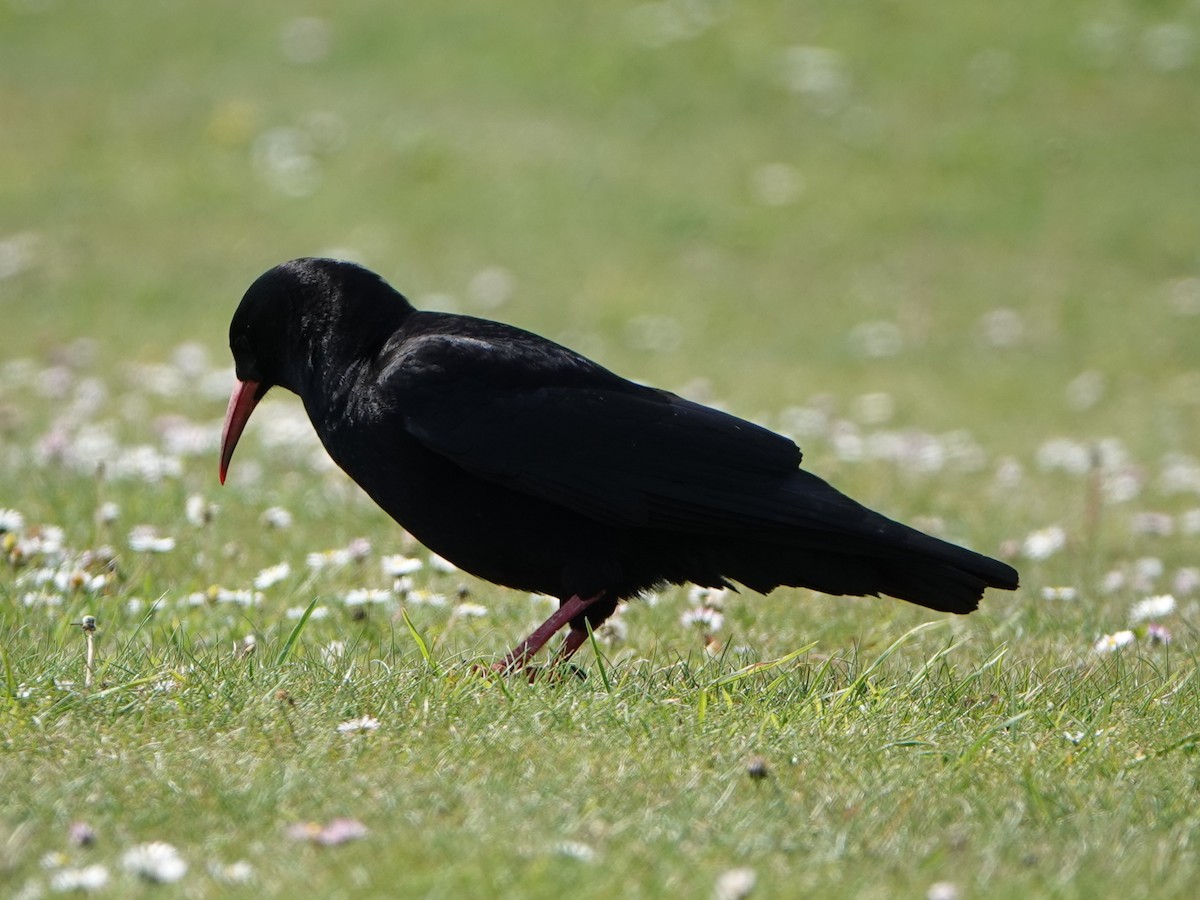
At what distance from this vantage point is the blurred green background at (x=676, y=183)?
1178 centimetres

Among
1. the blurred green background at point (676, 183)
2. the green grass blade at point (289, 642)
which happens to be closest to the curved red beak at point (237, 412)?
the green grass blade at point (289, 642)

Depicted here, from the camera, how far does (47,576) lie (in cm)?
452

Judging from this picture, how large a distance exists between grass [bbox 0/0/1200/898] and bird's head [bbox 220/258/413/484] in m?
0.72

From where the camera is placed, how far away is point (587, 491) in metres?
3.98

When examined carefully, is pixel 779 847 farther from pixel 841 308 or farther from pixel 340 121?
pixel 340 121

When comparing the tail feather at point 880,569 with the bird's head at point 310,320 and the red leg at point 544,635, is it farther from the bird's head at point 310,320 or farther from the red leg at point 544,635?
the bird's head at point 310,320

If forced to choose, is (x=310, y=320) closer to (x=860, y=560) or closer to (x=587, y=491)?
(x=587, y=491)

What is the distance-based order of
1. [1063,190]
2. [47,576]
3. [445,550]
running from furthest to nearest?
[1063,190] < [47,576] < [445,550]

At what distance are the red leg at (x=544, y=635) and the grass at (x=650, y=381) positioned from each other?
179 mm

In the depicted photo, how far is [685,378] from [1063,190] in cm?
616

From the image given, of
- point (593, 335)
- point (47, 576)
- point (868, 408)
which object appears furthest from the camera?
point (593, 335)

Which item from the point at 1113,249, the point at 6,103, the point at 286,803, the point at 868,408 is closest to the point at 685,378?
the point at 868,408

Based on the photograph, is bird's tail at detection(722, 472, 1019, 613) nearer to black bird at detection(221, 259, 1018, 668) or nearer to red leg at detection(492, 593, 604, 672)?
black bird at detection(221, 259, 1018, 668)

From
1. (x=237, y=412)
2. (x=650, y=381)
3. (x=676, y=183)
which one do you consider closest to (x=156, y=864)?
(x=237, y=412)
